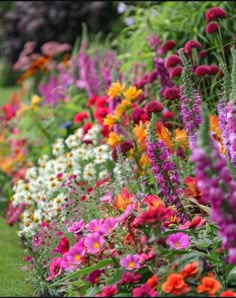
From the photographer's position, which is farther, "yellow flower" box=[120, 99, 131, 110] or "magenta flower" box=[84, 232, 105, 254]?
"yellow flower" box=[120, 99, 131, 110]

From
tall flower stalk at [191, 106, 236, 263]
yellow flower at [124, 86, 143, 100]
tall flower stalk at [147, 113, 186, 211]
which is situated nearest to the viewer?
tall flower stalk at [191, 106, 236, 263]

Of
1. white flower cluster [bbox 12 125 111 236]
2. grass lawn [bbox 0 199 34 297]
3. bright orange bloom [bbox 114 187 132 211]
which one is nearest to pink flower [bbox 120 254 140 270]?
bright orange bloom [bbox 114 187 132 211]

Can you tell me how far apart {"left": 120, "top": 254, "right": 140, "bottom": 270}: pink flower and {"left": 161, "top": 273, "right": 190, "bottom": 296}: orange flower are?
0.27m

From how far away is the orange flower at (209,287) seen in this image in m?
2.28

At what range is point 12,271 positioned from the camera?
12.3 feet

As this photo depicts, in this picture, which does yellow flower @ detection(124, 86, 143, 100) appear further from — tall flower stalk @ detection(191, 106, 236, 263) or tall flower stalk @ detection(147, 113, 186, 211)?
tall flower stalk @ detection(191, 106, 236, 263)

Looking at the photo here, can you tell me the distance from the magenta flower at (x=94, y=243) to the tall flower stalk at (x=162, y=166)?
1.60 ft

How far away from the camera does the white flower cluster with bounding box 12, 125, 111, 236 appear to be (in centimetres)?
443

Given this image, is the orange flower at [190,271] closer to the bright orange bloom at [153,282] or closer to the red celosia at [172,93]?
the bright orange bloom at [153,282]

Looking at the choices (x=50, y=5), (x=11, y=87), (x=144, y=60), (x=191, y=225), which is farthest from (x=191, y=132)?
(x=11, y=87)

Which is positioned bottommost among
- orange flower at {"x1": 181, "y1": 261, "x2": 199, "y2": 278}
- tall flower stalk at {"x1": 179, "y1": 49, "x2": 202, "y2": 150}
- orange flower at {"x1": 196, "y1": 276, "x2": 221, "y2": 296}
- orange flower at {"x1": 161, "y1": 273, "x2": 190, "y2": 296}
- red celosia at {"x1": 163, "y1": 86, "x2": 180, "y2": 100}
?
orange flower at {"x1": 196, "y1": 276, "x2": 221, "y2": 296}

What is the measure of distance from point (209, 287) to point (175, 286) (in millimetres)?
113

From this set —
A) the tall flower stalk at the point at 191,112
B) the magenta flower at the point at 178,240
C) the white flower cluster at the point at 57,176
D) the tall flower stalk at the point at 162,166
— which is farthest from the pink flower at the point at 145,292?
the white flower cluster at the point at 57,176

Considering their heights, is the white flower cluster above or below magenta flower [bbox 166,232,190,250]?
below
